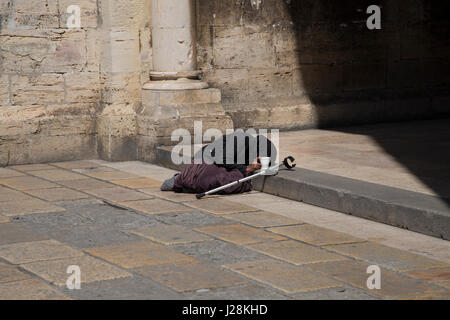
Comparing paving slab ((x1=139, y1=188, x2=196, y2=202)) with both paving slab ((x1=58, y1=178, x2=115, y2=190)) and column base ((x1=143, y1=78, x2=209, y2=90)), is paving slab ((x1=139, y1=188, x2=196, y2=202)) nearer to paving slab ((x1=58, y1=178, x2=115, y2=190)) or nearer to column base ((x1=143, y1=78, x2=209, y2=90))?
paving slab ((x1=58, y1=178, x2=115, y2=190))

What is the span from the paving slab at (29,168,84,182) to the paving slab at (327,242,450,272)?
11.9 ft

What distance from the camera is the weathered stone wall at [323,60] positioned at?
32.8ft

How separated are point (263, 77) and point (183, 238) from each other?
483cm

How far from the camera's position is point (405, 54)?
37.0 ft

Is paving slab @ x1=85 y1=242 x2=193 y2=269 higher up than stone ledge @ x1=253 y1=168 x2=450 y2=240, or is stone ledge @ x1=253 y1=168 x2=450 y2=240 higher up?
stone ledge @ x1=253 y1=168 x2=450 y2=240

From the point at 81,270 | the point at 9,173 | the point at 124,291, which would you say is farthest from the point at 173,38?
the point at 124,291

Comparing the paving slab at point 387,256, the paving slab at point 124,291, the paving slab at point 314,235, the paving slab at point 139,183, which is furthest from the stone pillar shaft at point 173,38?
the paving slab at point 124,291

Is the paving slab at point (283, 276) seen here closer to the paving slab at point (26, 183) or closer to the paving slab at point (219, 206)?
the paving slab at point (219, 206)

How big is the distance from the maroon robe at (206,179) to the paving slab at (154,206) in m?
0.38

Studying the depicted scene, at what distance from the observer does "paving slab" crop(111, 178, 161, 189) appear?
A: 25.6 feet

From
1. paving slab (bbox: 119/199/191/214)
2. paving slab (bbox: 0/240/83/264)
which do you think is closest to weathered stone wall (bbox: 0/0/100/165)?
paving slab (bbox: 119/199/191/214)
